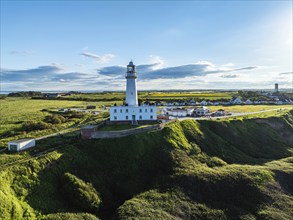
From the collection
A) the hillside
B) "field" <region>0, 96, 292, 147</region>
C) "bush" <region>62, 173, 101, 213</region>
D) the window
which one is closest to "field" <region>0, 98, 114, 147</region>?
"field" <region>0, 96, 292, 147</region>

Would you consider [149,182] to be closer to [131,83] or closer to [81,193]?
[81,193]

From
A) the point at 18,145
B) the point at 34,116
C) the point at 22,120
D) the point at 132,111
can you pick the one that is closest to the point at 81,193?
the point at 18,145

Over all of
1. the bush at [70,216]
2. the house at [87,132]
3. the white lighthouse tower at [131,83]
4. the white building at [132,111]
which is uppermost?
the white lighthouse tower at [131,83]

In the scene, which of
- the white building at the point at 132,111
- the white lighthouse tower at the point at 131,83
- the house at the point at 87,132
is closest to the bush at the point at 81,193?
the house at the point at 87,132

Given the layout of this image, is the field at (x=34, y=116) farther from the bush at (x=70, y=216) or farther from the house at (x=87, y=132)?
the bush at (x=70, y=216)

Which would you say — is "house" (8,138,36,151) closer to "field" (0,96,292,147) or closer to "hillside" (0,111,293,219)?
"hillside" (0,111,293,219)

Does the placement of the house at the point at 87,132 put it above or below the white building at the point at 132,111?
below

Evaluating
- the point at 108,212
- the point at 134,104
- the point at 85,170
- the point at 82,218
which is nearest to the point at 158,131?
the point at 134,104
